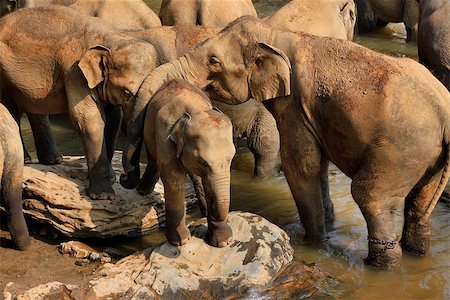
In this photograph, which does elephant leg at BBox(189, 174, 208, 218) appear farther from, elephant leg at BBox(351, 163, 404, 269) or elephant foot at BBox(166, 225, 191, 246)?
elephant leg at BBox(351, 163, 404, 269)

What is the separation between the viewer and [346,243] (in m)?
6.16

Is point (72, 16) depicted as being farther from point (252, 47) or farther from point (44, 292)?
point (44, 292)

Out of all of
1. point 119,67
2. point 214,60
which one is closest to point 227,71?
point 214,60

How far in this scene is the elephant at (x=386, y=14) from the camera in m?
13.5

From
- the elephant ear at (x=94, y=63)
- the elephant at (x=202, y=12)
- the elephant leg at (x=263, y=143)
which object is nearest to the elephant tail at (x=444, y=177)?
the elephant leg at (x=263, y=143)

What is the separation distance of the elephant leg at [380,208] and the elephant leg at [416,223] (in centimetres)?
26

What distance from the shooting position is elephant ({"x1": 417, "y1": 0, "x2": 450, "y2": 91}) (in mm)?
8836

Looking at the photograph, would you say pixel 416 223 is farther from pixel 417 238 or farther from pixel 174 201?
pixel 174 201

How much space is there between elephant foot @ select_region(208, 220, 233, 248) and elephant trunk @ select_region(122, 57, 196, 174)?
2.83 ft

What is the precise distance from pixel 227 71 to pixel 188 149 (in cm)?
100

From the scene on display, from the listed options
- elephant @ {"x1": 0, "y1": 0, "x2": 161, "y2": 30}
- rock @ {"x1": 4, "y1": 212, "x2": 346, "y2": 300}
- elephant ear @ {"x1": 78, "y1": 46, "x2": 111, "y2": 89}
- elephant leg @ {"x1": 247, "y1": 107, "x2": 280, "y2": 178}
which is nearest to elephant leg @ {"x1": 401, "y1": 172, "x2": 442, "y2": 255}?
rock @ {"x1": 4, "y1": 212, "x2": 346, "y2": 300}

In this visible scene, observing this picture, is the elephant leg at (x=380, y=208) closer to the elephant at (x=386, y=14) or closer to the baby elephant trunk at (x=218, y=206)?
the baby elephant trunk at (x=218, y=206)

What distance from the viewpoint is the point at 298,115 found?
573 centimetres

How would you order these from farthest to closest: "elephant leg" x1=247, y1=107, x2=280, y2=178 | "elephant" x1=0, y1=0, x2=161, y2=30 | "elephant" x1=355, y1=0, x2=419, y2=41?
"elephant" x1=355, y1=0, x2=419, y2=41 < "elephant" x1=0, y1=0, x2=161, y2=30 < "elephant leg" x1=247, y1=107, x2=280, y2=178
